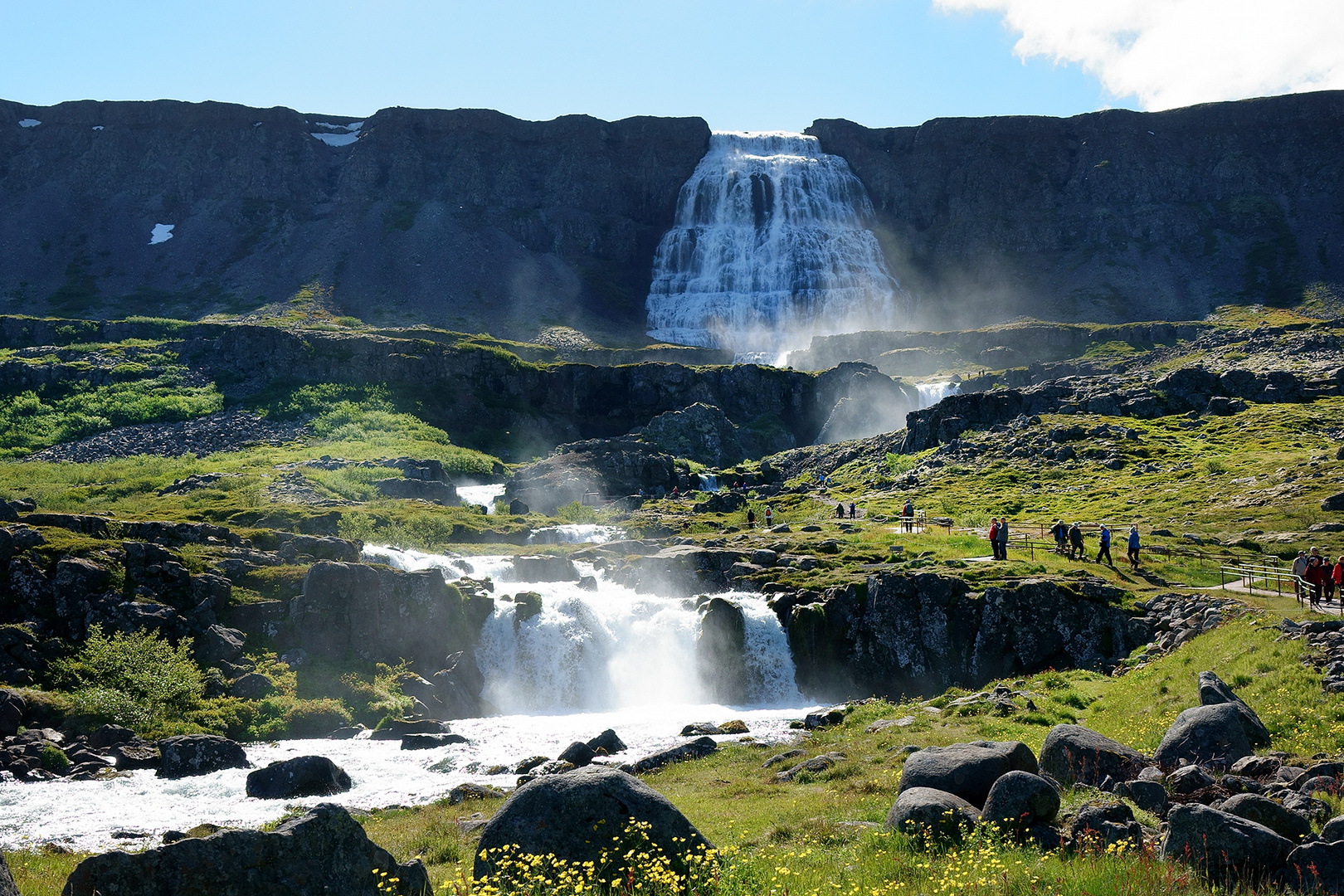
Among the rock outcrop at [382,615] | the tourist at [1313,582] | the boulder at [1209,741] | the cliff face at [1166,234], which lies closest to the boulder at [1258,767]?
the boulder at [1209,741]

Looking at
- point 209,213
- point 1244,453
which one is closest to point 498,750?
point 1244,453

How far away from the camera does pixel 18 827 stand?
24438 millimetres

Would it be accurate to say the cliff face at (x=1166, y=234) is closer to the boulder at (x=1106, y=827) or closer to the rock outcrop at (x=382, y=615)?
the rock outcrop at (x=382, y=615)

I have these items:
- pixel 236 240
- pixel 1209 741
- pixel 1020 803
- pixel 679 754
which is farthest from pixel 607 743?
pixel 236 240

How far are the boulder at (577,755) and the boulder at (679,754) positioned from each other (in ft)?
6.77

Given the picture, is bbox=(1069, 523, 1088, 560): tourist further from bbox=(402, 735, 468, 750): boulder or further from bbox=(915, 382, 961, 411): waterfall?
bbox=(915, 382, 961, 411): waterfall

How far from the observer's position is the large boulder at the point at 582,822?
12461 millimetres

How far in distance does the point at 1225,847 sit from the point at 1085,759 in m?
5.80

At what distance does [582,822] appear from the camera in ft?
42.0

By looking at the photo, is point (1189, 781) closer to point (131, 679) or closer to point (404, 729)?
point (404, 729)

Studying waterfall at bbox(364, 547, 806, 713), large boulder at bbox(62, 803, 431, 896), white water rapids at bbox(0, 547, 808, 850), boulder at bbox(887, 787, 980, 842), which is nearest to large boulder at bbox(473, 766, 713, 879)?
large boulder at bbox(62, 803, 431, 896)

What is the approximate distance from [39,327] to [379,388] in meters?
55.2

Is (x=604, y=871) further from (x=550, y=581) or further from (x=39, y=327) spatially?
(x=39, y=327)

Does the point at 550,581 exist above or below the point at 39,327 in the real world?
below
